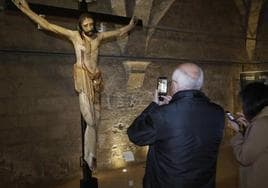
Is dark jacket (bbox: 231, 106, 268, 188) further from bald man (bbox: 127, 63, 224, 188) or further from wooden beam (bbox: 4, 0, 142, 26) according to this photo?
wooden beam (bbox: 4, 0, 142, 26)

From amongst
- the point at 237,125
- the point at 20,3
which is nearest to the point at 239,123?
the point at 237,125

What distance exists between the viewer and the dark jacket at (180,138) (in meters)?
1.93

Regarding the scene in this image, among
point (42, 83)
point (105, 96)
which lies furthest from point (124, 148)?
point (42, 83)

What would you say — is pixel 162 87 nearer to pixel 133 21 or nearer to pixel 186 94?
pixel 186 94

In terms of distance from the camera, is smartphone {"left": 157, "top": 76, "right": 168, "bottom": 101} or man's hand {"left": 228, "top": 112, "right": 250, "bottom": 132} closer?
man's hand {"left": 228, "top": 112, "right": 250, "bottom": 132}

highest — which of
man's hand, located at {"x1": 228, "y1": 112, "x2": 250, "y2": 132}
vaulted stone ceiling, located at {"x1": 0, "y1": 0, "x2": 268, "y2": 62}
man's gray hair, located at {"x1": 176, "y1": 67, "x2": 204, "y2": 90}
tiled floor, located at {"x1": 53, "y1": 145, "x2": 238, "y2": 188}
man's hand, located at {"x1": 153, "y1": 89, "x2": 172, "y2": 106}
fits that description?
vaulted stone ceiling, located at {"x1": 0, "y1": 0, "x2": 268, "y2": 62}

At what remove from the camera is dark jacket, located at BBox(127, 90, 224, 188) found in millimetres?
1928

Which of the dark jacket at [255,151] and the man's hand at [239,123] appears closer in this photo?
the dark jacket at [255,151]

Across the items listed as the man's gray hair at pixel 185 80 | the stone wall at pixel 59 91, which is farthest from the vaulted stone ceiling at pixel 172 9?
the man's gray hair at pixel 185 80

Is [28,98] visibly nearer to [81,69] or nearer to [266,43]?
[81,69]

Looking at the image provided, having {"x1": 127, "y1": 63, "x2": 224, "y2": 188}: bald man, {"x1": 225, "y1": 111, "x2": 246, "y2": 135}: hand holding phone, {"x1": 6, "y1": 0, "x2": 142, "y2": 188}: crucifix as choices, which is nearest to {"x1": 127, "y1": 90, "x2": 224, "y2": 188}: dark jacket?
{"x1": 127, "y1": 63, "x2": 224, "y2": 188}: bald man

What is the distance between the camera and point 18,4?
10.5 ft

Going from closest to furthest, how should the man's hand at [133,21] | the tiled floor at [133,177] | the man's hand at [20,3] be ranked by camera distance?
the man's hand at [20,3]
the man's hand at [133,21]
the tiled floor at [133,177]

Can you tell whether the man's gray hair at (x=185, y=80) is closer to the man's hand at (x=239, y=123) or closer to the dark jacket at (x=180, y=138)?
the dark jacket at (x=180, y=138)
